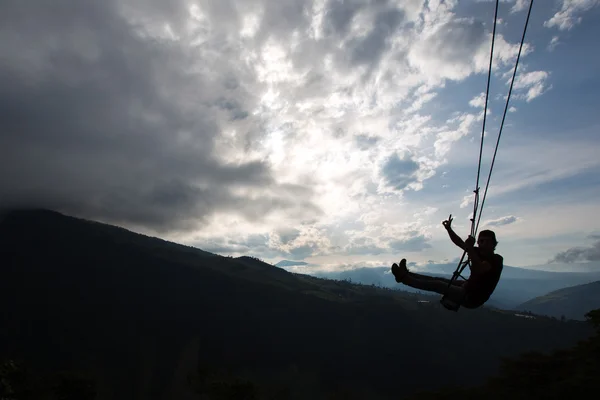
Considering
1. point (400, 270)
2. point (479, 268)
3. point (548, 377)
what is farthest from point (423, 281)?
point (548, 377)

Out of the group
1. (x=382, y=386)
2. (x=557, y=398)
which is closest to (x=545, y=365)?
(x=557, y=398)

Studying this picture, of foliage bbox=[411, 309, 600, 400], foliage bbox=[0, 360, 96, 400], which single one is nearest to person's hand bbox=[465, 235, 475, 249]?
foliage bbox=[411, 309, 600, 400]

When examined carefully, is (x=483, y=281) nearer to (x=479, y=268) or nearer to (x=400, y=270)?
(x=479, y=268)

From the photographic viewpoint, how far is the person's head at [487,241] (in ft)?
28.1

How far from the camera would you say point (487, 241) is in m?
8.55

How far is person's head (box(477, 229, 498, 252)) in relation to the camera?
28.1 ft

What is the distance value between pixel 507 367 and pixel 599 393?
563 inches

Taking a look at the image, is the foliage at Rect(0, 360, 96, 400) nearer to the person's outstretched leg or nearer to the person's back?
the person's outstretched leg

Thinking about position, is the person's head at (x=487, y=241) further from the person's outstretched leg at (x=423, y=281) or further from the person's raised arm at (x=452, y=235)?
the person's outstretched leg at (x=423, y=281)

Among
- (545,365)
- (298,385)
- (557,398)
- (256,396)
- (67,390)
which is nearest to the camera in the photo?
(557,398)

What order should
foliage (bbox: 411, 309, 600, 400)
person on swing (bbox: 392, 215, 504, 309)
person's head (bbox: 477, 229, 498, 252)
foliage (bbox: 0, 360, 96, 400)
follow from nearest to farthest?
person on swing (bbox: 392, 215, 504, 309)
person's head (bbox: 477, 229, 498, 252)
foliage (bbox: 411, 309, 600, 400)
foliage (bbox: 0, 360, 96, 400)

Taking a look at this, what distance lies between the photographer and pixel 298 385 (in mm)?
199250

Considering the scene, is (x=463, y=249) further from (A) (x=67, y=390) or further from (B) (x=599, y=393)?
(A) (x=67, y=390)

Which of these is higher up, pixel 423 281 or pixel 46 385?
pixel 423 281
